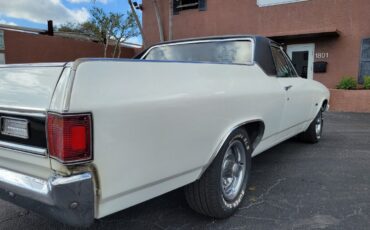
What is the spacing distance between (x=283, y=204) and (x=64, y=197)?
2.31 metres

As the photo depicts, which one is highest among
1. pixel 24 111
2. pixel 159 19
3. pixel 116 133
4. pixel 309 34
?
pixel 159 19

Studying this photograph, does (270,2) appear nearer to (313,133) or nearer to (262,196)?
(313,133)

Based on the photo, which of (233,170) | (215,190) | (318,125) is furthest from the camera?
(318,125)

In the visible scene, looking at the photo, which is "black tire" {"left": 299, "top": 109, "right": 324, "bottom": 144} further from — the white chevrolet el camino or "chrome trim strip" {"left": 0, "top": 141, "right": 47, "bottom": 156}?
"chrome trim strip" {"left": 0, "top": 141, "right": 47, "bottom": 156}

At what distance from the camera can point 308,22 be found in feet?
42.6

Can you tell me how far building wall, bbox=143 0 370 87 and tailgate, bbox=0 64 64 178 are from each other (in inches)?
474

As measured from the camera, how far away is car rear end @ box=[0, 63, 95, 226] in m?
1.85

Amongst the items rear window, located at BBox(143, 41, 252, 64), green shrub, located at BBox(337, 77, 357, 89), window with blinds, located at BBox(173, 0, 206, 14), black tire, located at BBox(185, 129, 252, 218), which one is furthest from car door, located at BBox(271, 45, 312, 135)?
window with blinds, located at BBox(173, 0, 206, 14)

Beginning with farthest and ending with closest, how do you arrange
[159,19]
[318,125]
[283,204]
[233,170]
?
[159,19] → [318,125] → [283,204] → [233,170]

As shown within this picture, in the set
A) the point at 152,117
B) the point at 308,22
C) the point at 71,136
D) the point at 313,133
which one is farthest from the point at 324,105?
the point at 308,22

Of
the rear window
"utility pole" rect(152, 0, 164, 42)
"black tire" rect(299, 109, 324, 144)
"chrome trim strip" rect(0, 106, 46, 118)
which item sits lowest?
"black tire" rect(299, 109, 324, 144)

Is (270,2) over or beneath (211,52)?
over

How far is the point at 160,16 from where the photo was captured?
17422mm

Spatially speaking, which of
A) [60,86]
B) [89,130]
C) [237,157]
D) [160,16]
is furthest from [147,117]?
[160,16]
